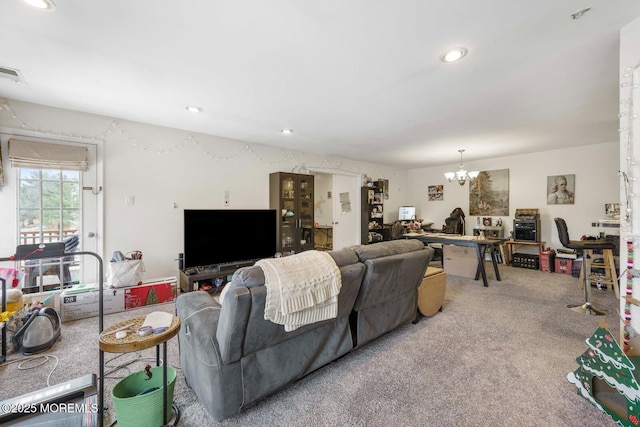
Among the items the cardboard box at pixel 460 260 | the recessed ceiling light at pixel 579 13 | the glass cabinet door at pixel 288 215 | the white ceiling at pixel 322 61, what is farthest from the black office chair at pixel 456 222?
the recessed ceiling light at pixel 579 13

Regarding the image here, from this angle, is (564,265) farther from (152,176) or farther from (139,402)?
(152,176)

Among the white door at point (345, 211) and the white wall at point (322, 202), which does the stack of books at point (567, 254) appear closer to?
the white door at point (345, 211)

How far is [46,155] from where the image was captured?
10.0 feet

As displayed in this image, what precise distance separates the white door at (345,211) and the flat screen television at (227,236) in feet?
6.93

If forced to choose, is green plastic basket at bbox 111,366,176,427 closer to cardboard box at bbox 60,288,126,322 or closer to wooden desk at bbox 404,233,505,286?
cardboard box at bbox 60,288,126,322

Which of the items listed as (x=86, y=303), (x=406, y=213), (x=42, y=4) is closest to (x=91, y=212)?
(x=86, y=303)

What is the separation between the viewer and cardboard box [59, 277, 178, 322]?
9.59 ft

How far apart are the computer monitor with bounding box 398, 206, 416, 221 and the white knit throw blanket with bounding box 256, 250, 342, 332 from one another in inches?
232

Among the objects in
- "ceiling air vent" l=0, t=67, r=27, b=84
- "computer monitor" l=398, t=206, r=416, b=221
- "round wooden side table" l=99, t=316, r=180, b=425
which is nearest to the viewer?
"round wooden side table" l=99, t=316, r=180, b=425

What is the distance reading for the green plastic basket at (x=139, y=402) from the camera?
137cm

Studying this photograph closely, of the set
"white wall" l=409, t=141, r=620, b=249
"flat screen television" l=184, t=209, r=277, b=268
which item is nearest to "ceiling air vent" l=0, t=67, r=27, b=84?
"flat screen television" l=184, t=209, r=277, b=268

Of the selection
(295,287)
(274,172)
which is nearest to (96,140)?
(274,172)

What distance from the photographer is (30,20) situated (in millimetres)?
1710

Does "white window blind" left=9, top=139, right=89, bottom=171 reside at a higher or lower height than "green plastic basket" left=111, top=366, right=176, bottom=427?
higher
